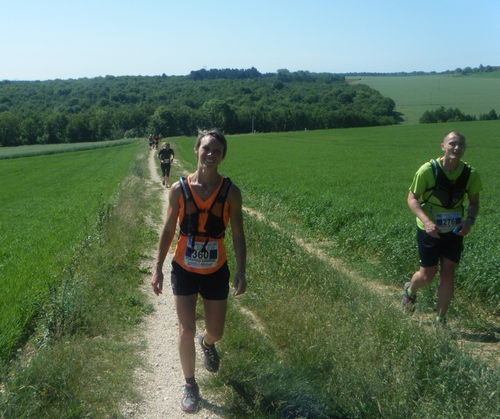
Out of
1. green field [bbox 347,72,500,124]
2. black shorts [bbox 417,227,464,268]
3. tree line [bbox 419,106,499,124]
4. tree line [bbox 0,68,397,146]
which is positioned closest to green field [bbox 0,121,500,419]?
black shorts [bbox 417,227,464,268]

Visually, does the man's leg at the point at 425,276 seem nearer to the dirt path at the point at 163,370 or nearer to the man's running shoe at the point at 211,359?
the dirt path at the point at 163,370

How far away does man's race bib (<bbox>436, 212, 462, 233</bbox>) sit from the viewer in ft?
17.2

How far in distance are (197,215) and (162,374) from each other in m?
1.65

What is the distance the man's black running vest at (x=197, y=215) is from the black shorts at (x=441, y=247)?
8.07ft

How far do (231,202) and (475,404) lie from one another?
2188mm

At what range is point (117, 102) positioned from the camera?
153000 millimetres

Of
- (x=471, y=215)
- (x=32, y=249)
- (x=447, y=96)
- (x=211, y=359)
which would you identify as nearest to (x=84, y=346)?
(x=211, y=359)

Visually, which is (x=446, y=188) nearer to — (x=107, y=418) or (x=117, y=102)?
(x=107, y=418)

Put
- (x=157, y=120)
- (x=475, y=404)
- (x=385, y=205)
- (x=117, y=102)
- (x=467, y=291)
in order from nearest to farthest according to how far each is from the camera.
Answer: (x=475, y=404), (x=467, y=291), (x=385, y=205), (x=157, y=120), (x=117, y=102)

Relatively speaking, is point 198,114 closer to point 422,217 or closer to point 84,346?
point 422,217

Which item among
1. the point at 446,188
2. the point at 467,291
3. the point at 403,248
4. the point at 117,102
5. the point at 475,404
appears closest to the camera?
the point at 475,404

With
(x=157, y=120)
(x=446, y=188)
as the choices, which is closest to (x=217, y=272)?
(x=446, y=188)

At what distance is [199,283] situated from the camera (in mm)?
4062

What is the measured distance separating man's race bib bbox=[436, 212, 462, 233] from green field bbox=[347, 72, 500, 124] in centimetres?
7986
